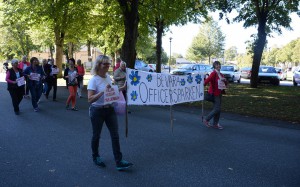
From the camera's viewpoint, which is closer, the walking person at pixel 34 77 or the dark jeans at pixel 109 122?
the dark jeans at pixel 109 122

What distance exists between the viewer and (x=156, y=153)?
263 inches

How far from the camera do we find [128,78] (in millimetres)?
7324

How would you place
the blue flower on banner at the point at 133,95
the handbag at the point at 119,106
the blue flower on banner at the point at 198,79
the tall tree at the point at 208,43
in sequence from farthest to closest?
1. the tall tree at the point at 208,43
2. the blue flower on banner at the point at 198,79
3. the blue flower on banner at the point at 133,95
4. the handbag at the point at 119,106

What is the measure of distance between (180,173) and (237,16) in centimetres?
2086

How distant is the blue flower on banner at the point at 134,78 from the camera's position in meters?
7.45

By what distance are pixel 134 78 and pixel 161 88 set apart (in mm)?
1089

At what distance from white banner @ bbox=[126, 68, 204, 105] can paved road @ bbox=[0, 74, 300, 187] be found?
0.88 m

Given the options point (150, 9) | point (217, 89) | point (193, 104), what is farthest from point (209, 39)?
point (217, 89)

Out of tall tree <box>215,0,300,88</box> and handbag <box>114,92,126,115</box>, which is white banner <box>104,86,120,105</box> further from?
tall tree <box>215,0,300,88</box>

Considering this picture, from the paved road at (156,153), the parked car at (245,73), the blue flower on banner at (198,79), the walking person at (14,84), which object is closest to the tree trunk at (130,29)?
the walking person at (14,84)

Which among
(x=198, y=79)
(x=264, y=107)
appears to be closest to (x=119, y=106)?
(x=198, y=79)

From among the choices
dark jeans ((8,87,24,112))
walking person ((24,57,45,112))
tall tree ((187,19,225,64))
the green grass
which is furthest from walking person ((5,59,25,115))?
tall tree ((187,19,225,64))

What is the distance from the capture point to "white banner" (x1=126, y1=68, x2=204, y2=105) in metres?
7.50

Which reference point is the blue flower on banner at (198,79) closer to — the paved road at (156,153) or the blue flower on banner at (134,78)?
the paved road at (156,153)
